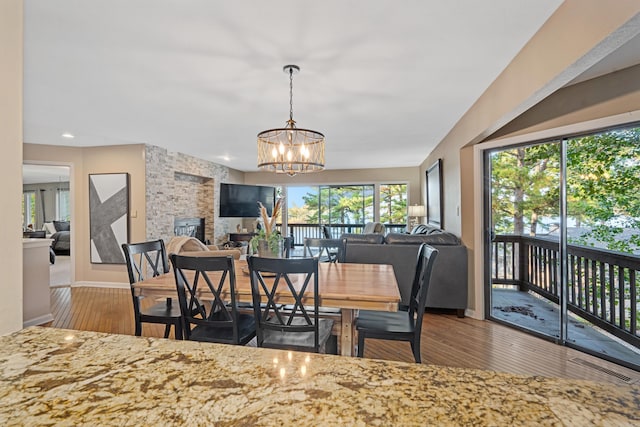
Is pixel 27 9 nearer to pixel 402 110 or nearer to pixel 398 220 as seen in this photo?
pixel 402 110

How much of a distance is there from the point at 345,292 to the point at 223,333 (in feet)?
2.86

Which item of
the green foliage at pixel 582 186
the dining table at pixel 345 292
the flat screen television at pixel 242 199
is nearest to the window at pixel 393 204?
the flat screen television at pixel 242 199

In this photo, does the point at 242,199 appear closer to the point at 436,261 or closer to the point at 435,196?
the point at 435,196

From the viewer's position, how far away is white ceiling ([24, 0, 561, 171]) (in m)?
1.88

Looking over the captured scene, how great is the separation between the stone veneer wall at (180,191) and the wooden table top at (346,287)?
10.9 feet

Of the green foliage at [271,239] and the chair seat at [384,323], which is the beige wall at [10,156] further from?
the chair seat at [384,323]

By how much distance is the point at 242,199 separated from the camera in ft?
26.0

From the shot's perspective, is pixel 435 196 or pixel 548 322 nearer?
pixel 548 322

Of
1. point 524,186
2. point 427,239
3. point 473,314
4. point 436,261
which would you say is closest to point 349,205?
point 427,239

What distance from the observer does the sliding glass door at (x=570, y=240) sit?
260 centimetres

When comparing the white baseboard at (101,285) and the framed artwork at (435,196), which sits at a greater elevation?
the framed artwork at (435,196)

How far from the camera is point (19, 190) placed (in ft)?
3.21

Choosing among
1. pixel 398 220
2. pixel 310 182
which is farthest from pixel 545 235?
pixel 310 182

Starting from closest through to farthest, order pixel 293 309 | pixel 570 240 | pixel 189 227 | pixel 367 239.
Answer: pixel 293 309 < pixel 570 240 < pixel 367 239 < pixel 189 227
